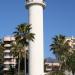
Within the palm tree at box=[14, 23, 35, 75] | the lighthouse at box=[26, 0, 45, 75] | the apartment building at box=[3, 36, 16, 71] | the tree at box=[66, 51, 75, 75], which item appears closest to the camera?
the palm tree at box=[14, 23, 35, 75]

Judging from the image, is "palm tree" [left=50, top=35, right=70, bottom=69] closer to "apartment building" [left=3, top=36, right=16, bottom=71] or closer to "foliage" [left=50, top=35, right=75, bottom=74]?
"foliage" [left=50, top=35, right=75, bottom=74]

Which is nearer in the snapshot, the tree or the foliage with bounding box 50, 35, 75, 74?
the foliage with bounding box 50, 35, 75, 74

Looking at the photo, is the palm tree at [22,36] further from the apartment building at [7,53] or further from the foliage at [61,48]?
the apartment building at [7,53]

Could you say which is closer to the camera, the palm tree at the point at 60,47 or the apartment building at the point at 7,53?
the palm tree at the point at 60,47

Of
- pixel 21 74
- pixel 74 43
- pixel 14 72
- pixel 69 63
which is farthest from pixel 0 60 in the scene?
pixel 74 43

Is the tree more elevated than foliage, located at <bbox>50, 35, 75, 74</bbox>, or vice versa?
foliage, located at <bbox>50, 35, 75, 74</bbox>

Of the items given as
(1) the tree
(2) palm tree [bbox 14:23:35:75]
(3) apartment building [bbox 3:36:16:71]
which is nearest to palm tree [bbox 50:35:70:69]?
(1) the tree

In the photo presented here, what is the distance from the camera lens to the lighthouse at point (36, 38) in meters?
97.2

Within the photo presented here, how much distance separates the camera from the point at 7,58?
134m

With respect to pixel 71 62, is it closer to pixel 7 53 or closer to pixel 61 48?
pixel 61 48

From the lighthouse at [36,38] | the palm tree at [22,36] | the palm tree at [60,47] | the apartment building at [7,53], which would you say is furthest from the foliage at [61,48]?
A: the apartment building at [7,53]

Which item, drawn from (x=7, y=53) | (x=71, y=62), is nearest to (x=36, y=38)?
(x=71, y=62)

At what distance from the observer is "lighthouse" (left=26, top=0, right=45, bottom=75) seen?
319 feet

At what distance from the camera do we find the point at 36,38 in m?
98.0
